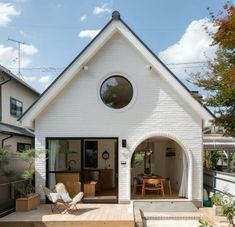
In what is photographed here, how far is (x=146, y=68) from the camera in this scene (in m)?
15.1

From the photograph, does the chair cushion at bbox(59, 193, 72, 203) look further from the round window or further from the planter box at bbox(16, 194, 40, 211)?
the round window

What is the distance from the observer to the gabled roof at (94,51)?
1463 centimetres

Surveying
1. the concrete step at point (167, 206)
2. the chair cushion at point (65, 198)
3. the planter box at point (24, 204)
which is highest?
the chair cushion at point (65, 198)

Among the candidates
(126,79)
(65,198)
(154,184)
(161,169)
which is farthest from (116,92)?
(161,169)

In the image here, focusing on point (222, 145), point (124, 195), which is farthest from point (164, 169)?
point (124, 195)

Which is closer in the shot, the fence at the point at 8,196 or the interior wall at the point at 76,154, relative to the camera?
the fence at the point at 8,196

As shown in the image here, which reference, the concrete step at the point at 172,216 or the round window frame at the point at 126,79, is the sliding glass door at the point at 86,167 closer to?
the round window frame at the point at 126,79

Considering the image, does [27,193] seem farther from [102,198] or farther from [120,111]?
[120,111]

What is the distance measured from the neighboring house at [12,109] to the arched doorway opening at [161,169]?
679 centimetres

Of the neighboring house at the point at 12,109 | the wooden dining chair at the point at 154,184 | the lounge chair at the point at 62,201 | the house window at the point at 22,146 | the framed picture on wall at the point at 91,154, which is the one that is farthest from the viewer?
the house window at the point at 22,146

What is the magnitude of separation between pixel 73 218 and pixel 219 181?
640 cm

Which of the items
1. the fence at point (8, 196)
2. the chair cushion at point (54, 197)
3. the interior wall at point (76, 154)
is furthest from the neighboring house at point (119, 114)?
the chair cushion at point (54, 197)

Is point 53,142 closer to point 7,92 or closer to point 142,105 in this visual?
point 142,105

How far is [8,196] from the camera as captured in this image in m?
13.2
